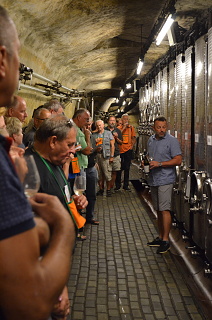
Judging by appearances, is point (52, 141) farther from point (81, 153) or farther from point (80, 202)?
point (81, 153)

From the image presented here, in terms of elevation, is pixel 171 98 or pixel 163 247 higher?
pixel 171 98

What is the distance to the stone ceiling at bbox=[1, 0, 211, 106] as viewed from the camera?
6.29m

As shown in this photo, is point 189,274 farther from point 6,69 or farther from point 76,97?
point 76,97

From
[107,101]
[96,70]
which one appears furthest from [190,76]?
[107,101]

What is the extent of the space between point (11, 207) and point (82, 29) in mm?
7697

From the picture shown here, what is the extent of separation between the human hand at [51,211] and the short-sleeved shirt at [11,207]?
277mm

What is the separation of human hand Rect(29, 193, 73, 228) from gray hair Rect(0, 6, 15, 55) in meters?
0.53

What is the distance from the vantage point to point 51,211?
126 cm

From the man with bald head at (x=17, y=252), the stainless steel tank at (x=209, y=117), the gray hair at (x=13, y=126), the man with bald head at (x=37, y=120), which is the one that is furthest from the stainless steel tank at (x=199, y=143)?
the man with bald head at (x=17, y=252)

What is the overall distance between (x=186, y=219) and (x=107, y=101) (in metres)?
19.6

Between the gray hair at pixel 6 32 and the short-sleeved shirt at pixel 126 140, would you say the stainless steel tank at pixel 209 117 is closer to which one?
the gray hair at pixel 6 32

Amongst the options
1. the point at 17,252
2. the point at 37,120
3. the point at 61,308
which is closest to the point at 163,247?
the point at 37,120

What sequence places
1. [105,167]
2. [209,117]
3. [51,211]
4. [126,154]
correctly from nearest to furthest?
[51,211] → [209,117] → [105,167] → [126,154]

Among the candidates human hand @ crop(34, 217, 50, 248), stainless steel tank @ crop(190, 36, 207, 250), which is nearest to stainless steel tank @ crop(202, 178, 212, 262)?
stainless steel tank @ crop(190, 36, 207, 250)
